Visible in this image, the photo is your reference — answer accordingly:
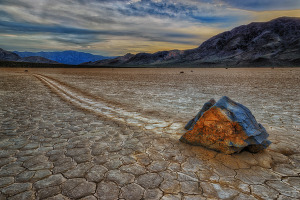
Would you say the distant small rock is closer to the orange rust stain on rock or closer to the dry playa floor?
the orange rust stain on rock

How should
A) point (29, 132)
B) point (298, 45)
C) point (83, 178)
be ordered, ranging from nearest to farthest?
point (83, 178)
point (29, 132)
point (298, 45)

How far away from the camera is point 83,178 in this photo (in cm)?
225

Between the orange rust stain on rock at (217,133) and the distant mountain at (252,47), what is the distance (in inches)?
3746

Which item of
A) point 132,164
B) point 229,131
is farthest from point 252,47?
point 132,164

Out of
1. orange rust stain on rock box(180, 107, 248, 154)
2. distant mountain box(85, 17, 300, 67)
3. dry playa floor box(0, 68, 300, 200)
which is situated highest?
distant mountain box(85, 17, 300, 67)

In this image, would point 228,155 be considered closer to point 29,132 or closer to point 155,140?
point 155,140

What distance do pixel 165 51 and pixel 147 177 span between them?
19689 cm

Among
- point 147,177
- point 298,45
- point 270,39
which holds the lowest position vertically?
point 147,177

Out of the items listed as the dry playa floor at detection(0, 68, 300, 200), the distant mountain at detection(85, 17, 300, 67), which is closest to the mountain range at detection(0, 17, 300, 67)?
the distant mountain at detection(85, 17, 300, 67)

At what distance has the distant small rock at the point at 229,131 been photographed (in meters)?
2.76

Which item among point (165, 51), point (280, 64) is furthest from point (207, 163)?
point (165, 51)

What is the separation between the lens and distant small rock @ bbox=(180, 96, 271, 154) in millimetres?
2758

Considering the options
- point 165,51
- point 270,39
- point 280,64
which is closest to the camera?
point 280,64

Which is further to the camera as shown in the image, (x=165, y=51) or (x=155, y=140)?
(x=165, y=51)
